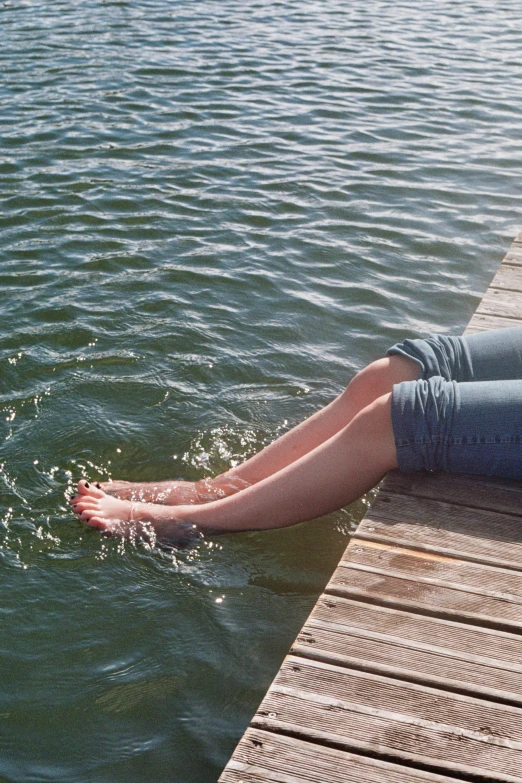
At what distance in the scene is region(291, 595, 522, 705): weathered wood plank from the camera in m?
2.72

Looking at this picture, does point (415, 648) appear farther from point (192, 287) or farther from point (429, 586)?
point (192, 287)

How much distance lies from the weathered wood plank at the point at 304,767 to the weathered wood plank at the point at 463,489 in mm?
1197

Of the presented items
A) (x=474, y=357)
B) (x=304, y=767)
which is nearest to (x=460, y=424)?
(x=474, y=357)

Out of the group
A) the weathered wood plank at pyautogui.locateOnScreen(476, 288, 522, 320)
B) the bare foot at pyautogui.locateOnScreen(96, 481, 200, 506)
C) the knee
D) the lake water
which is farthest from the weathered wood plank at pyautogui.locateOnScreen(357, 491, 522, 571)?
the weathered wood plank at pyautogui.locateOnScreen(476, 288, 522, 320)

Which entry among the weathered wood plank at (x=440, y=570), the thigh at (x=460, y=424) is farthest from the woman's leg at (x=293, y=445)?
the weathered wood plank at (x=440, y=570)

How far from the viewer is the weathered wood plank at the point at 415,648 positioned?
2.72 metres

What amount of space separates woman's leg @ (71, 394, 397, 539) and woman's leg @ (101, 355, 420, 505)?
74 millimetres

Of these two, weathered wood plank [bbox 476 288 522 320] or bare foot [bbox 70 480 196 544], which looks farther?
weathered wood plank [bbox 476 288 522 320]

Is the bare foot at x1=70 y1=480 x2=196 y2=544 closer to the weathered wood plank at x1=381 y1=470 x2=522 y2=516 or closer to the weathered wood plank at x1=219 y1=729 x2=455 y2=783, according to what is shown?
the weathered wood plank at x1=381 y1=470 x2=522 y2=516

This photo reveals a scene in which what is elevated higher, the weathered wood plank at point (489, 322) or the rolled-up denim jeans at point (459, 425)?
the rolled-up denim jeans at point (459, 425)

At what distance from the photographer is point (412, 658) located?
280cm

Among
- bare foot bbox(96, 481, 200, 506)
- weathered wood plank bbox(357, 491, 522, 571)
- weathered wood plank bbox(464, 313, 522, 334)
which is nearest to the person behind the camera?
weathered wood plank bbox(357, 491, 522, 571)

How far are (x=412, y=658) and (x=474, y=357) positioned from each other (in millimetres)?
1333

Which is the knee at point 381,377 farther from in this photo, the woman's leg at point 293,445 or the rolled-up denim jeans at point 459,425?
the rolled-up denim jeans at point 459,425
